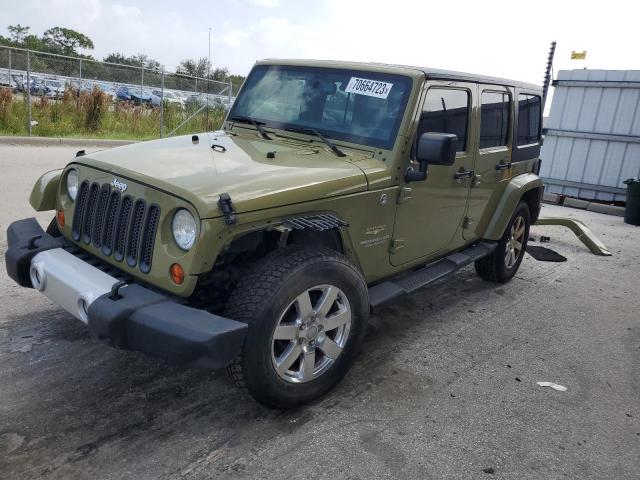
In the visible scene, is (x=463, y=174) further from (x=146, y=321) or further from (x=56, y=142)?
(x=56, y=142)

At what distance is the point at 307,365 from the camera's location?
2977 mm

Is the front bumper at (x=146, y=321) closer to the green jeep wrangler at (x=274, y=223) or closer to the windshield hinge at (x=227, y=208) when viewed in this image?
the green jeep wrangler at (x=274, y=223)

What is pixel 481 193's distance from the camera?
15.2 feet

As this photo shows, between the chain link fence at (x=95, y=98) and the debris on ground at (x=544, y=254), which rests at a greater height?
the chain link fence at (x=95, y=98)

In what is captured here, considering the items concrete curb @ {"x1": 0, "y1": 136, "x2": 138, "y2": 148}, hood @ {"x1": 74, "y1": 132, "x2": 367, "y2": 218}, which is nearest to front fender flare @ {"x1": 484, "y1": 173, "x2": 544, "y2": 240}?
hood @ {"x1": 74, "y1": 132, "x2": 367, "y2": 218}

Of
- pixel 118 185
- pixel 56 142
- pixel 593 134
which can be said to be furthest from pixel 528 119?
pixel 56 142

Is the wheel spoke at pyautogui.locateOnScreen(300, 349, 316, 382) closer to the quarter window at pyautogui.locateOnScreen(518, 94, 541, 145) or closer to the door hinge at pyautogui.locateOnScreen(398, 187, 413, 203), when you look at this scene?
the door hinge at pyautogui.locateOnScreen(398, 187, 413, 203)

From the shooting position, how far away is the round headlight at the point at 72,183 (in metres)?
3.33

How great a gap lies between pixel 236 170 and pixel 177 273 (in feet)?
2.23

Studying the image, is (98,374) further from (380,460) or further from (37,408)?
(380,460)

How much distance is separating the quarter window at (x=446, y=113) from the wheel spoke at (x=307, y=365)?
1.64 meters

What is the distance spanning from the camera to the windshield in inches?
142

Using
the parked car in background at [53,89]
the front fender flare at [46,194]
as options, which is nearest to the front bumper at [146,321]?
the front fender flare at [46,194]

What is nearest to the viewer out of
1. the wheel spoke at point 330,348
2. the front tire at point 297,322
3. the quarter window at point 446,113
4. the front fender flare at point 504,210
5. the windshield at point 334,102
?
the front tire at point 297,322
